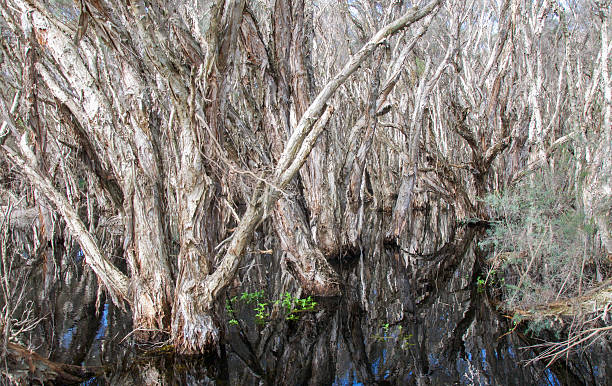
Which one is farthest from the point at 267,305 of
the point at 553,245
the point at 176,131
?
the point at 553,245

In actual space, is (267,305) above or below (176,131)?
below

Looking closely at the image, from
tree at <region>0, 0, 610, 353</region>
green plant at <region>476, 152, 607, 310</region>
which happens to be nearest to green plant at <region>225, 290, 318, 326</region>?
tree at <region>0, 0, 610, 353</region>

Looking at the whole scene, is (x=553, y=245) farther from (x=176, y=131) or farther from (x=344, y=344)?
(x=176, y=131)

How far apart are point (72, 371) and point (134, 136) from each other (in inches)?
88.9

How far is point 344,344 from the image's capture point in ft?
17.2

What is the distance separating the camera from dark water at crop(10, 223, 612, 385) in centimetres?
426

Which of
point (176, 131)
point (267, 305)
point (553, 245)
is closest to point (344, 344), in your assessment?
point (267, 305)

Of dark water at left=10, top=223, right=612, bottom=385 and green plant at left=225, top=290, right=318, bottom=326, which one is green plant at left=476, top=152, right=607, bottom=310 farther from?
green plant at left=225, top=290, right=318, bottom=326

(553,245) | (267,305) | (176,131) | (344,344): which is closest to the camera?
(176,131)

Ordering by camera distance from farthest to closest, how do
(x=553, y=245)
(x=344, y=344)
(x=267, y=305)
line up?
(x=267, y=305), (x=344, y=344), (x=553, y=245)

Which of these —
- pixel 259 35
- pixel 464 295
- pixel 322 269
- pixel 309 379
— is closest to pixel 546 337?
pixel 464 295

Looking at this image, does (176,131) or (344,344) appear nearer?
(176,131)

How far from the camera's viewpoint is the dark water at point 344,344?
168 inches

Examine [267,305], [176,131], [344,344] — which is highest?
[176,131]
